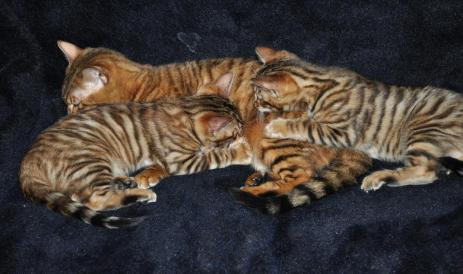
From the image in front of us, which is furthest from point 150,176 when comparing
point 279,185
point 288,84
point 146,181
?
point 288,84

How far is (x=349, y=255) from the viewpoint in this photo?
1.72 m

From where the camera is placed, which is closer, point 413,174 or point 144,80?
point 413,174

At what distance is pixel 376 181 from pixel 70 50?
1685mm

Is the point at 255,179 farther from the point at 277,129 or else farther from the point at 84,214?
the point at 84,214

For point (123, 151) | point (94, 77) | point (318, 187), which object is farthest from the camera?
point (94, 77)

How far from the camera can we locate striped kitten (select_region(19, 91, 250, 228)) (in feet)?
6.68

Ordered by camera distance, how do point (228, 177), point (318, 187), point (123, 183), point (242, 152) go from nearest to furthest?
point (318, 187) < point (123, 183) < point (228, 177) < point (242, 152)

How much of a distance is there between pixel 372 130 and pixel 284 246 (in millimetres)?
852

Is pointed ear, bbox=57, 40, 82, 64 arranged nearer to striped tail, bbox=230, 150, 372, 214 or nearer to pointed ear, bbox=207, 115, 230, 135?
pointed ear, bbox=207, 115, 230, 135

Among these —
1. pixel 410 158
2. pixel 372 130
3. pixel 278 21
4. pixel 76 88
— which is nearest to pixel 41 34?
pixel 76 88

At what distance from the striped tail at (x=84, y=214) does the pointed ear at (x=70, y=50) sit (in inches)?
38.3

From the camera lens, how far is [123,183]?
216cm

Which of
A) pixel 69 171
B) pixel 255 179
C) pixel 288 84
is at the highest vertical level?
pixel 288 84

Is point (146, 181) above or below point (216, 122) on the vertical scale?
below
